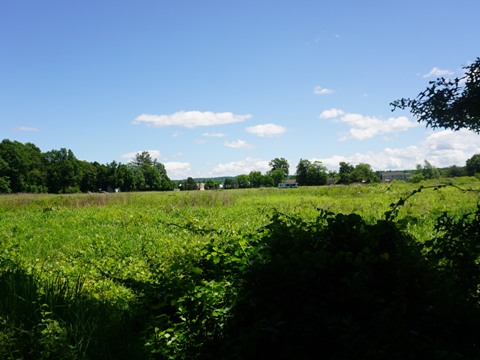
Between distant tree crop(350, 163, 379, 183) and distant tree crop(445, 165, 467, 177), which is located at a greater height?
distant tree crop(350, 163, 379, 183)

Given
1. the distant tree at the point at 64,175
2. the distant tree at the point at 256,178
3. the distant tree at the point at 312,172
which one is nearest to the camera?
the distant tree at the point at 312,172

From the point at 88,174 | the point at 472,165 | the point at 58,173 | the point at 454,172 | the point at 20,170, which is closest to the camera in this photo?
the point at 472,165

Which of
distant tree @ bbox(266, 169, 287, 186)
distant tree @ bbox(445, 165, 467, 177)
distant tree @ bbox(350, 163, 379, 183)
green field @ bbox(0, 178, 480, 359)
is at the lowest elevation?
green field @ bbox(0, 178, 480, 359)

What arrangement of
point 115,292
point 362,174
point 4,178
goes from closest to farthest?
point 115,292 → point 362,174 → point 4,178

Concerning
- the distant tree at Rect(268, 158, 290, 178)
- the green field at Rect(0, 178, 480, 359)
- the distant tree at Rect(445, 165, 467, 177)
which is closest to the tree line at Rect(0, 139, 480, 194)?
the distant tree at Rect(268, 158, 290, 178)

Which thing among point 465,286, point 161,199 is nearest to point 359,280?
point 465,286

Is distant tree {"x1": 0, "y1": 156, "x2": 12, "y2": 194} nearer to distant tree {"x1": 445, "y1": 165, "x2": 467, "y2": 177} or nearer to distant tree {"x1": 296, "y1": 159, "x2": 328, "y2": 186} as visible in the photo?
distant tree {"x1": 296, "y1": 159, "x2": 328, "y2": 186}

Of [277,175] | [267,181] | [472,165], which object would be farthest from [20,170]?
[472,165]

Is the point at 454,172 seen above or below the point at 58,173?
below

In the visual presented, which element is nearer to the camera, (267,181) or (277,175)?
(267,181)

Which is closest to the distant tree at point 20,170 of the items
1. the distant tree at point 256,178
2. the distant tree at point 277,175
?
the distant tree at point 256,178

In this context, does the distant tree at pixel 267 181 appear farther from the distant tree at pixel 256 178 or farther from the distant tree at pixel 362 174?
the distant tree at pixel 362 174

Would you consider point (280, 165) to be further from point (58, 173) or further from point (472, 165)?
point (472, 165)

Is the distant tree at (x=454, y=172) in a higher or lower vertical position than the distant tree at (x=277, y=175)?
lower
